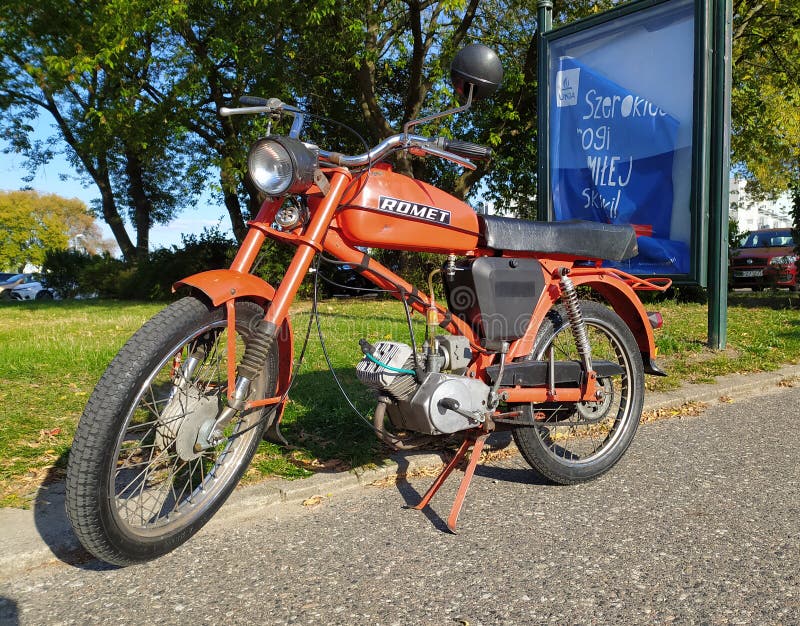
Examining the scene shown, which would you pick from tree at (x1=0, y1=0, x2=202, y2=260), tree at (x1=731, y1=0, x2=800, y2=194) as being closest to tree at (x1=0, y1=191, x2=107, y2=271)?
tree at (x1=0, y1=0, x2=202, y2=260)

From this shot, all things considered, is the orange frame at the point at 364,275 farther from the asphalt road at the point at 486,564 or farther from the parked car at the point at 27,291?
the parked car at the point at 27,291

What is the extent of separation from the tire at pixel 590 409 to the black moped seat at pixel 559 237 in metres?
0.29

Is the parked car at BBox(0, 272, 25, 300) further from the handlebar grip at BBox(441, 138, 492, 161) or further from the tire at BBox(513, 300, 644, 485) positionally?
the handlebar grip at BBox(441, 138, 492, 161)

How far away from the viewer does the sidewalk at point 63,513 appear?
2.46 metres

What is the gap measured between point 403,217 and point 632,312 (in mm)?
1553

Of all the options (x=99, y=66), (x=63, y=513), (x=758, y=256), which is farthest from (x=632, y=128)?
(x=758, y=256)

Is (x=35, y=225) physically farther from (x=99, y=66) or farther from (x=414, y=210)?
(x=414, y=210)

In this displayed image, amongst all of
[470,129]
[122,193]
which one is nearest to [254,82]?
[470,129]

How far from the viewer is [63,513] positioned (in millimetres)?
2785

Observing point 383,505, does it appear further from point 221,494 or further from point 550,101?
point 550,101

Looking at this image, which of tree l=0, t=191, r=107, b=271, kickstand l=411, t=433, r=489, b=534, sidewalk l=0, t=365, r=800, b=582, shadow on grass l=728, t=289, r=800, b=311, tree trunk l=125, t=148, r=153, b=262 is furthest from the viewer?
tree l=0, t=191, r=107, b=271

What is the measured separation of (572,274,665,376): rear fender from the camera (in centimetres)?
357

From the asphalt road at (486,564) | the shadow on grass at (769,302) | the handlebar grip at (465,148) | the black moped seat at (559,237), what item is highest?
the handlebar grip at (465,148)

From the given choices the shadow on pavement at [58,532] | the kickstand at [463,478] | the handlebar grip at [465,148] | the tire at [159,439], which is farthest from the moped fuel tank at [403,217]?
the shadow on pavement at [58,532]
